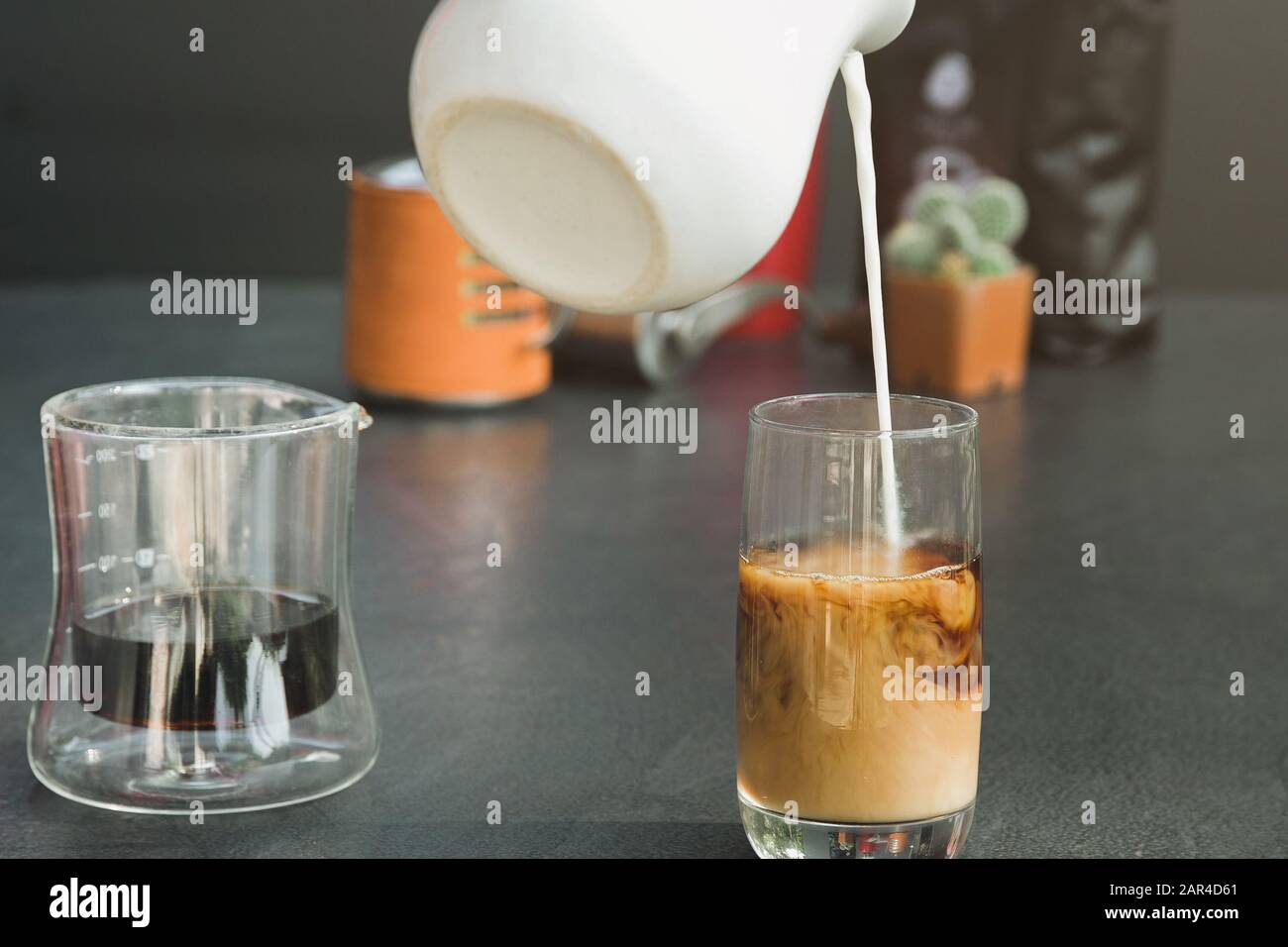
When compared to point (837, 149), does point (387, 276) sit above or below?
below

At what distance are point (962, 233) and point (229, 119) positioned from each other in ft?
3.30

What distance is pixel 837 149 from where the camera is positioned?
88.6 inches

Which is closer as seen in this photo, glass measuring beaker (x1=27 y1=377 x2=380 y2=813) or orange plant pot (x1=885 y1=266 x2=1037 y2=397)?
glass measuring beaker (x1=27 y1=377 x2=380 y2=813)

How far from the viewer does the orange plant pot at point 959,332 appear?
152 centimetres

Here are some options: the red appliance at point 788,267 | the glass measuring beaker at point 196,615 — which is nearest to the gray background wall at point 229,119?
the red appliance at point 788,267

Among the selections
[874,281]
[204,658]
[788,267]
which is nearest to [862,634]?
[874,281]

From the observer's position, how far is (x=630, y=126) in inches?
19.6

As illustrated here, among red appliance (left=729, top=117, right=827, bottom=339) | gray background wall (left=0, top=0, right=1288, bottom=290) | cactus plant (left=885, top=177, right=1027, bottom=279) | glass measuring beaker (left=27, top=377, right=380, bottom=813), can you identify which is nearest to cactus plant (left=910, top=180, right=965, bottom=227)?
cactus plant (left=885, top=177, right=1027, bottom=279)

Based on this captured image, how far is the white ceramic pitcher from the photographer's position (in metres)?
0.50

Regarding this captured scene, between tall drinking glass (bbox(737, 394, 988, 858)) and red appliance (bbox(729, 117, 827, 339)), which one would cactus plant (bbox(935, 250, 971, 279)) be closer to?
red appliance (bbox(729, 117, 827, 339))

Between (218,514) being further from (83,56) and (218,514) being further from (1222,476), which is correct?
(83,56)

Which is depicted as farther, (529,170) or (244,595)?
(244,595)

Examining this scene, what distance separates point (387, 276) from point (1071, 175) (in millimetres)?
672

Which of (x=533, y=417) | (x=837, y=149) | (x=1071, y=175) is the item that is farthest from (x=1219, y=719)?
(x=837, y=149)
